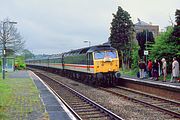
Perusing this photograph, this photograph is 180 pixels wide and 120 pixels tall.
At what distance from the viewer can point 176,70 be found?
22906 millimetres

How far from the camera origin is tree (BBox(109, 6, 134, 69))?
188 feet

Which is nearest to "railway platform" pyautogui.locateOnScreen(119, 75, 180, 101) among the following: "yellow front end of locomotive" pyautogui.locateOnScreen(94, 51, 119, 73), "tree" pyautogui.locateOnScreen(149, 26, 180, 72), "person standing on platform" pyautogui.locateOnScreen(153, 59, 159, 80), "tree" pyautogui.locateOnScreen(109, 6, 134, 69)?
"yellow front end of locomotive" pyautogui.locateOnScreen(94, 51, 119, 73)

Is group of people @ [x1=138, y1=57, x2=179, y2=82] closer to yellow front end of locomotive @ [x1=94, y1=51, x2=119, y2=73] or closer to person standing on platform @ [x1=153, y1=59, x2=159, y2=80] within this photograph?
person standing on platform @ [x1=153, y1=59, x2=159, y2=80]

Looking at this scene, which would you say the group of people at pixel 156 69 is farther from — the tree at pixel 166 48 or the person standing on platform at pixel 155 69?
the tree at pixel 166 48

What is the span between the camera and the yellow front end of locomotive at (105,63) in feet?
87.9

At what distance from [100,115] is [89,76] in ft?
49.4

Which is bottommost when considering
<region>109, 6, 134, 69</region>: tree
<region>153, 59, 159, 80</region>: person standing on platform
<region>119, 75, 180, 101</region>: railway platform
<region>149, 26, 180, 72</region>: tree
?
<region>119, 75, 180, 101</region>: railway platform

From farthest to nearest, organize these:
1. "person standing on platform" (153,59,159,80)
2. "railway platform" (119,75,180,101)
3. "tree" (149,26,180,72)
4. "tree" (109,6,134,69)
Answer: "tree" (109,6,134,69) → "tree" (149,26,180,72) → "person standing on platform" (153,59,159,80) → "railway platform" (119,75,180,101)

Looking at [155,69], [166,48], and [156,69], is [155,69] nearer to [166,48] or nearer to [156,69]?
[156,69]

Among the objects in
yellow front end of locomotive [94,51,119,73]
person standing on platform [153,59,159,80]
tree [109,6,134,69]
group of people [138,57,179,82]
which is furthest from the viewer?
tree [109,6,134,69]

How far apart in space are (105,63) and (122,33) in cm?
3266

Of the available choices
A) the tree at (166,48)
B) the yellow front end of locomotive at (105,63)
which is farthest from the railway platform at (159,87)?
the tree at (166,48)

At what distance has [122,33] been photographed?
2330 inches

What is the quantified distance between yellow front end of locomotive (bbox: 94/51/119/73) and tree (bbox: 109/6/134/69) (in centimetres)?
2896
